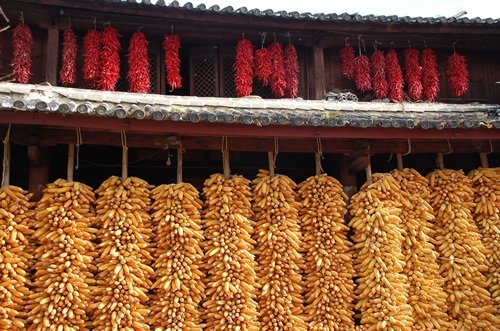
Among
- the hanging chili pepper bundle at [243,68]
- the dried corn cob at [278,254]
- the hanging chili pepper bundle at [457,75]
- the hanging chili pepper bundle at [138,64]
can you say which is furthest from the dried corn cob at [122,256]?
the hanging chili pepper bundle at [457,75]

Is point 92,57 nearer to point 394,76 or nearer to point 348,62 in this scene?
point 348,62

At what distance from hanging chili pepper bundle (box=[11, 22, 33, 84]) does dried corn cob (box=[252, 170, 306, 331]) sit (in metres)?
4.13

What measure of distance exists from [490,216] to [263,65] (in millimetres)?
4356

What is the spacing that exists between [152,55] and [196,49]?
0.79 meters

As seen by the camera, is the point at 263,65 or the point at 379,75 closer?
the point at 263,65

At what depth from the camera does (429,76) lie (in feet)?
29.7

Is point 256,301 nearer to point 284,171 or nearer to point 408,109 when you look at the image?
point 284,171

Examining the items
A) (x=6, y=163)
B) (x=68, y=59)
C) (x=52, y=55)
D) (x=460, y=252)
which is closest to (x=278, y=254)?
(x=460, y=252)

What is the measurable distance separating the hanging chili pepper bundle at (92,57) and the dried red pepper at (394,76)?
5191 millimetres

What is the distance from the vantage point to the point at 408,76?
9031mm

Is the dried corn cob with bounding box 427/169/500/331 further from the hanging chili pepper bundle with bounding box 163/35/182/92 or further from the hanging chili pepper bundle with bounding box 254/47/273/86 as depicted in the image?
the hanging chili pepper bundle with bounding box 163/35/182/92

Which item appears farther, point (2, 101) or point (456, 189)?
point (456, 189)

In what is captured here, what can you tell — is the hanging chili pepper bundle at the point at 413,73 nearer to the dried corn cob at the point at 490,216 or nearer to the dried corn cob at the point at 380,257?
the dried corn cob at the point at 490,216

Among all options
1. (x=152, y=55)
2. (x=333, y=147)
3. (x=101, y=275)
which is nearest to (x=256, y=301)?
(x=101, y=275)
